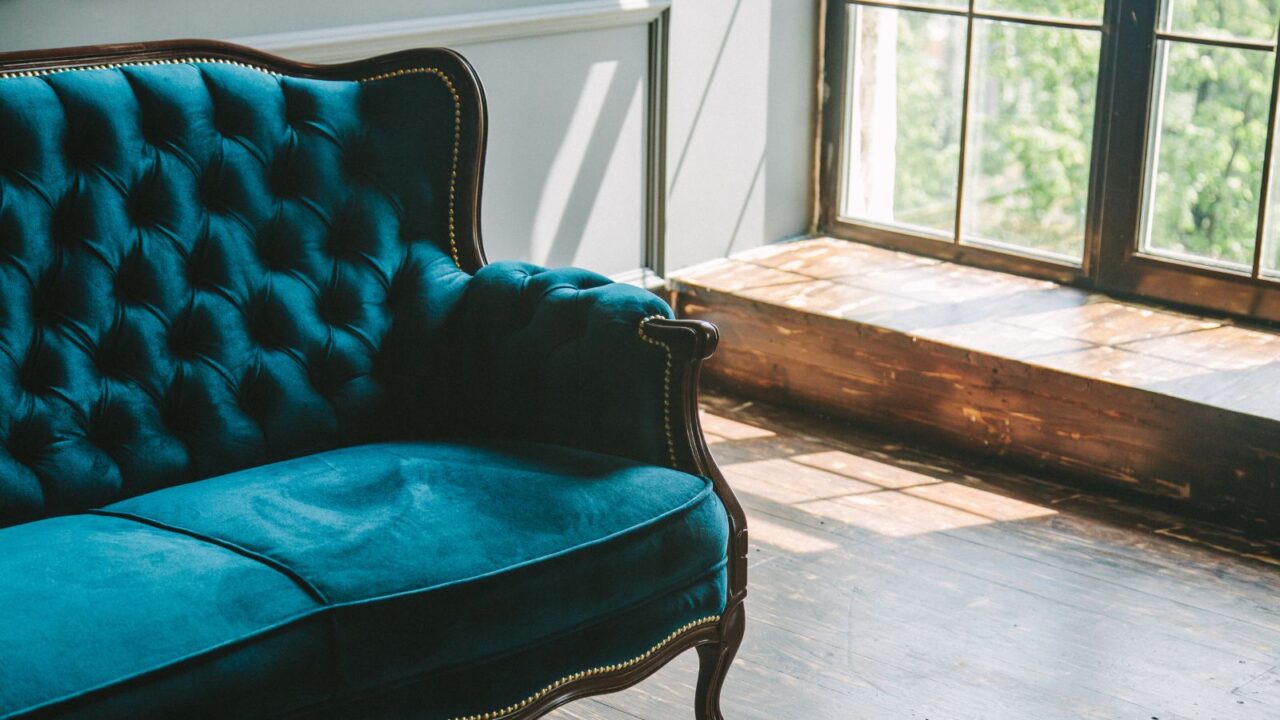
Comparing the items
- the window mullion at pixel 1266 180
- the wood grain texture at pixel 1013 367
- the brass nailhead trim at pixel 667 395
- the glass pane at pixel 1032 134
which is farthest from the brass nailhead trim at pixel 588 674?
the glass pane at pixel 1032 134

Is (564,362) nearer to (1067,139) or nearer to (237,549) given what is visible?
(237,549)

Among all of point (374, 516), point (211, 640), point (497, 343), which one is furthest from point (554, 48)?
point (211, 640)

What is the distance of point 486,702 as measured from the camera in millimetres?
1788

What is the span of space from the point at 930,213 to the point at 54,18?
226 centimetres

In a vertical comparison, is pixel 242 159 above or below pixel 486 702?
above

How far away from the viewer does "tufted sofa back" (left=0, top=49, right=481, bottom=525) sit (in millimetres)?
1980

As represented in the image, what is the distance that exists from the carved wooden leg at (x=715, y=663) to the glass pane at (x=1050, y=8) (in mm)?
2037

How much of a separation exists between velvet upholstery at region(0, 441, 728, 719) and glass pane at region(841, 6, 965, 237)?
6.72 ft

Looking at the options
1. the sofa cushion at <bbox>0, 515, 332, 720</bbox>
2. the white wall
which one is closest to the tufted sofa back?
the sofa cushion at <bbox>0, 515, 332, 720</bbox>

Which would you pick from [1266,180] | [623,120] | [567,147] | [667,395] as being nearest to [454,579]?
[667,395]

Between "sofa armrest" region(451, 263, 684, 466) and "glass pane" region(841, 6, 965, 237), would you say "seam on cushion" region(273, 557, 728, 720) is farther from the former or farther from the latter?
"glass pane" region(841, 6, 965, 237)

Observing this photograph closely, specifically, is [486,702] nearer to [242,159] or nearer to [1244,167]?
[242,159]

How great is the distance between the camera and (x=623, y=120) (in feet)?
12.0

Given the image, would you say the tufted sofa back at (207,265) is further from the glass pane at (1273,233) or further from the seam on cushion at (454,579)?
the glass pane at (1273,233)
